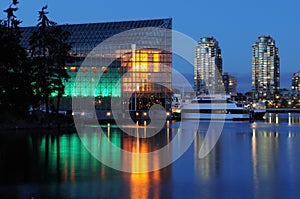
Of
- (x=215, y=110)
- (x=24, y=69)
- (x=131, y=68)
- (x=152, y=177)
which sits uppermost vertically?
(x=131, y=68)

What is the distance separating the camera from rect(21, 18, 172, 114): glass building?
11800cm

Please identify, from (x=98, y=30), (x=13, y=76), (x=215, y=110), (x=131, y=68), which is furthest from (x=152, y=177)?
(x=98, y=30)

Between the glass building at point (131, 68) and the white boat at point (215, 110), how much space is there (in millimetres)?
7677

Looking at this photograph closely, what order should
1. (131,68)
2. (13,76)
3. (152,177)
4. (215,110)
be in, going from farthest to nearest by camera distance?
1. (131,68)
2. (215,110)
3. (13,76)
4. (152,177)

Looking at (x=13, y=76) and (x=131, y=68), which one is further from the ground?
(x=131, y=68)

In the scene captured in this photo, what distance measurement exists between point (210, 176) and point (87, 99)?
315ft

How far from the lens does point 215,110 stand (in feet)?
373

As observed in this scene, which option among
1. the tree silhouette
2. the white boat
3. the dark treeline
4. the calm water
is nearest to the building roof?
the white boat

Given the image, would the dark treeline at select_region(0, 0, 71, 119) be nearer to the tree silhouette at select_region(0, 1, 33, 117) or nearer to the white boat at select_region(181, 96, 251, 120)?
the tree silhouette at select_region(0, 1, 33, 117)

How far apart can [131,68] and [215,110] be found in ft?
77.9

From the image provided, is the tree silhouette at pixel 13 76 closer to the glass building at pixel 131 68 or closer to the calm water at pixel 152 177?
the calm water at pixel 152 177

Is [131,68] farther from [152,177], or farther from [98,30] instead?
[152,177]

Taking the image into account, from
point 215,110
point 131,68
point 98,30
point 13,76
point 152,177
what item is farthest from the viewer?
point 98,30

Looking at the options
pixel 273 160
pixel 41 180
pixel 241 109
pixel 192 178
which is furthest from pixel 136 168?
pixel 241 109
